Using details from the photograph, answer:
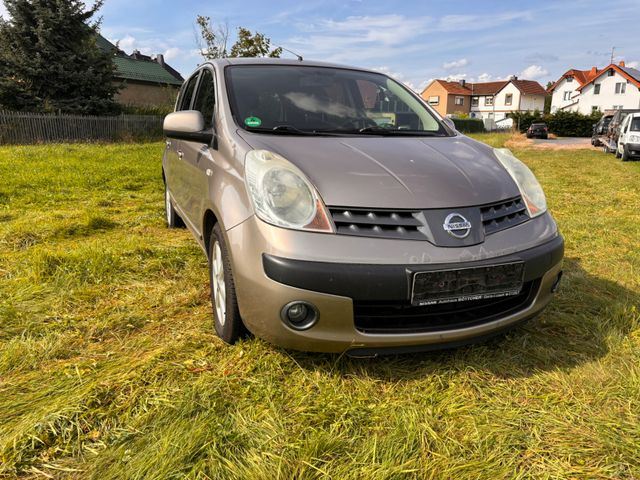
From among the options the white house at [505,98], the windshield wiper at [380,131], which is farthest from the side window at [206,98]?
the white house at [505,98]

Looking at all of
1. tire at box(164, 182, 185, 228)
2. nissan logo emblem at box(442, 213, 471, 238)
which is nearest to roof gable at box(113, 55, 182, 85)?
tire at box(164, 182, 185, 228)

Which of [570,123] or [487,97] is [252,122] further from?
[487,97]

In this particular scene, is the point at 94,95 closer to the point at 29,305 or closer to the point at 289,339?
the point at 29,305

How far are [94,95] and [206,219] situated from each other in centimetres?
1712

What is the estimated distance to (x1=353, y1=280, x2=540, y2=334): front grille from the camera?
194cm

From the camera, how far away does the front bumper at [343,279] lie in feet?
5.98

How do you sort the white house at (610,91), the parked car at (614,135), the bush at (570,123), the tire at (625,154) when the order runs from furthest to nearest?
the white house at (610,91) → the bush at (570,123) → the parked car at (614,135) → the tire at (625,154)

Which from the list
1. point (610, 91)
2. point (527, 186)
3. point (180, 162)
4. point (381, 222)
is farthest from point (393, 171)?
point (610, 91)

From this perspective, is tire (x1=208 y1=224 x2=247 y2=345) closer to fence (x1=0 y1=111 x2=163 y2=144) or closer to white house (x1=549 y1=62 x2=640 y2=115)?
fence (x1=0 y1=111 x2=163 y2=144)

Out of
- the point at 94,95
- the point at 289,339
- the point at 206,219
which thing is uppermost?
the point at 94,95

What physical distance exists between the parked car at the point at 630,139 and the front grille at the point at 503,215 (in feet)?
49.3

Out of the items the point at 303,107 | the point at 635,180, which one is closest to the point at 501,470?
the point at 303,107

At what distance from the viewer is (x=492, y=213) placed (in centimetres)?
214

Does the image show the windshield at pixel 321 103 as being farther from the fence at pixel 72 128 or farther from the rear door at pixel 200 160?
the fence at pixel 72 128
